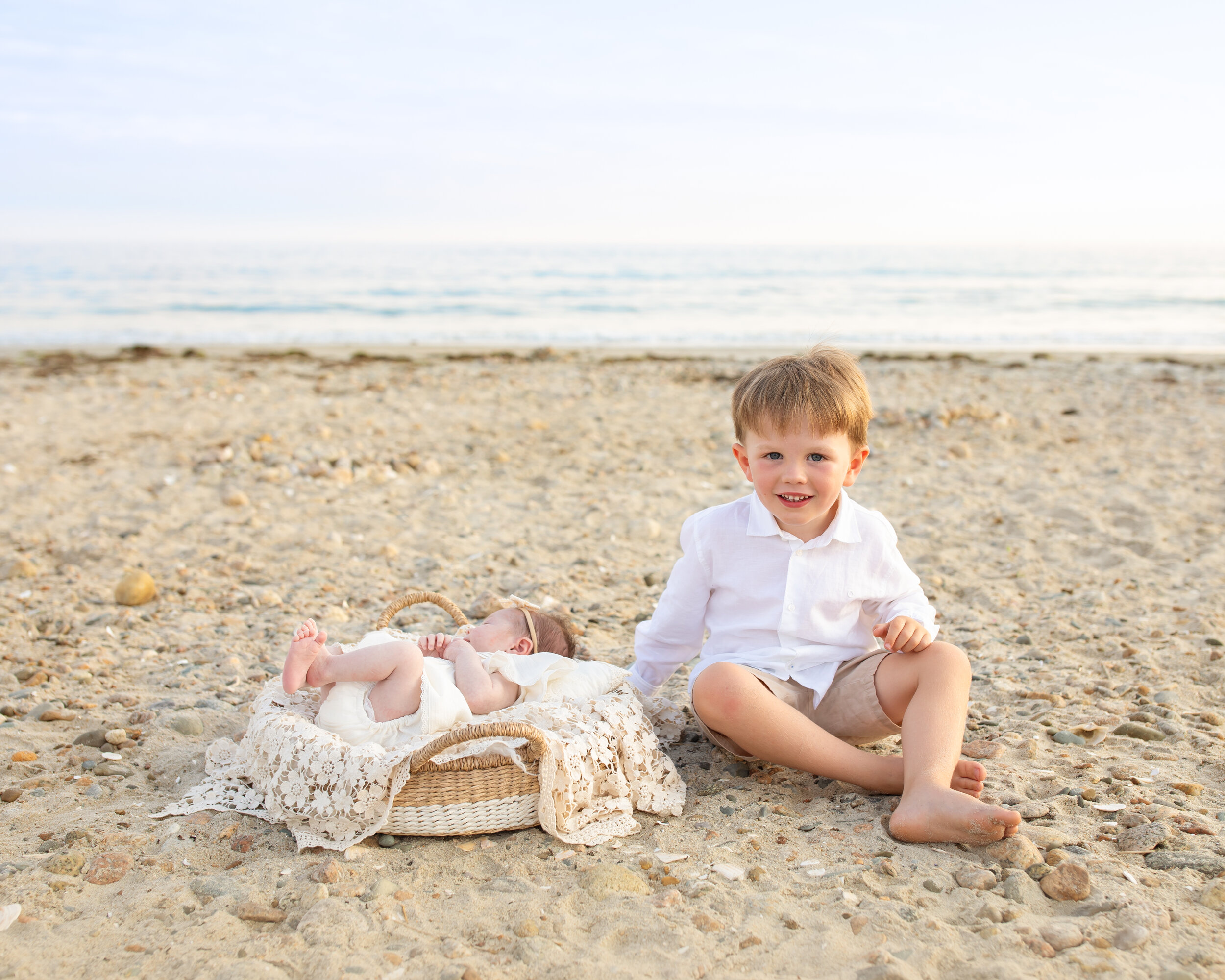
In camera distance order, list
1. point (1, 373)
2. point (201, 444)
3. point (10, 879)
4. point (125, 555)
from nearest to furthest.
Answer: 1. point (10, 879)
2. point (125, 555)
3. point (201, 444)
4. point (1, 373)

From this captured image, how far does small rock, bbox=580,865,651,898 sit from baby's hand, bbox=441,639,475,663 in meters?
0.89

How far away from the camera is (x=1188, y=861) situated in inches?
90.9

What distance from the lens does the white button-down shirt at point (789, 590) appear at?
112 inches

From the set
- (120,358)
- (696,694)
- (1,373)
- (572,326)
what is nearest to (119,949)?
(696,694)

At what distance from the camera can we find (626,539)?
5.32 meters

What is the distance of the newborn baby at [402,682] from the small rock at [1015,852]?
4.39 feet

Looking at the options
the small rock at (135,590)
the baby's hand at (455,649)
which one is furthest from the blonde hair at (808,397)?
the small rock at (135,590)

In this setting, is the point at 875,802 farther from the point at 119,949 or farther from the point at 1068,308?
the point at 1068,308

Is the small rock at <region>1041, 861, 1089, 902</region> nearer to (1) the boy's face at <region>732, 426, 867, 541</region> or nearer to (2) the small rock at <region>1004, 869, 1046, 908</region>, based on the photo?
(2) the small rock at <region>1004, 869, 1046, 908</region>

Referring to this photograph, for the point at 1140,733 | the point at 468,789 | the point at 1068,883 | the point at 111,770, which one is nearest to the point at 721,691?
the point at 468,789

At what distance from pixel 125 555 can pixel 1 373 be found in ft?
26.1

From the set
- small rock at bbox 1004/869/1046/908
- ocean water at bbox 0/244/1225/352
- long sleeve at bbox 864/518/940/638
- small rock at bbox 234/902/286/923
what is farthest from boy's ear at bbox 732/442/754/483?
ocean water at bbox 0/244/1225/352

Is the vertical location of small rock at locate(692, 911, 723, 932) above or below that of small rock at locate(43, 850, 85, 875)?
above

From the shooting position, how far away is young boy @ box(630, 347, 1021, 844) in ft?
8.73
